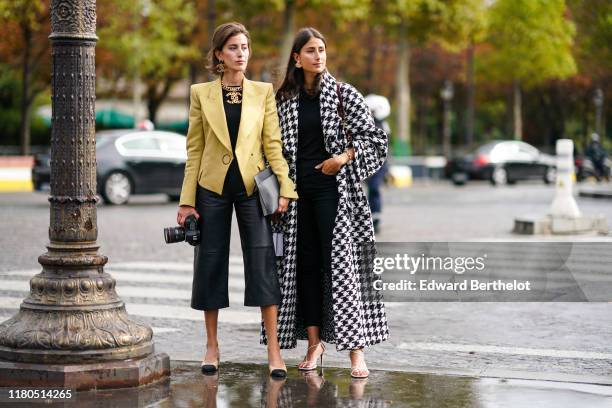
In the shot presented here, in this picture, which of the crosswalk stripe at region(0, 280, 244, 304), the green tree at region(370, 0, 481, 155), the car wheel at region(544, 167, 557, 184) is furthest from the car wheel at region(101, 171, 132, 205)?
the car wheel at region(544, 167, 557, 184)

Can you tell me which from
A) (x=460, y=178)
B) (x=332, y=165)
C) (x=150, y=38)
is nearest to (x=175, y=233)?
(x=332, y=165)

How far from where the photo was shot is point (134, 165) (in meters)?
23.3

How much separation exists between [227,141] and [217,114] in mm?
156

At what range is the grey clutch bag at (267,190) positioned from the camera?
19.9 ft

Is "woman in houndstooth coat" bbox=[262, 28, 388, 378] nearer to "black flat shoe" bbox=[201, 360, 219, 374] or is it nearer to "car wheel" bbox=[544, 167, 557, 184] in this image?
"black flat shoe" bbox=[201, 360, 219, 374]

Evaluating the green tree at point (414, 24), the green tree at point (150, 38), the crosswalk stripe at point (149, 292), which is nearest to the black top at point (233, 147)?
the crosswalk stripe at point (149, 292)

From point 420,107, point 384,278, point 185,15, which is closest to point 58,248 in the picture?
point 384,278

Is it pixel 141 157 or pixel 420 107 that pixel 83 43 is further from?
pixel 420 107

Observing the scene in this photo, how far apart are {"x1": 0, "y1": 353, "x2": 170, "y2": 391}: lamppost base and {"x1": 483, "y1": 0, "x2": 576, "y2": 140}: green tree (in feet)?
47.7

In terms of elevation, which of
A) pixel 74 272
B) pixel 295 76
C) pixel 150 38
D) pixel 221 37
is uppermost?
pixel 150 38

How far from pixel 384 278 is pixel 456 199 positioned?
20665 millimetres

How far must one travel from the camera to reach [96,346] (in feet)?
19.2

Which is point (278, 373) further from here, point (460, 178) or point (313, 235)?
point (460, 178)

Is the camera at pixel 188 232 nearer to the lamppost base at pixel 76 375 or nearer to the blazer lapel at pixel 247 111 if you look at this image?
the blazer lapel at pixel 247 111
